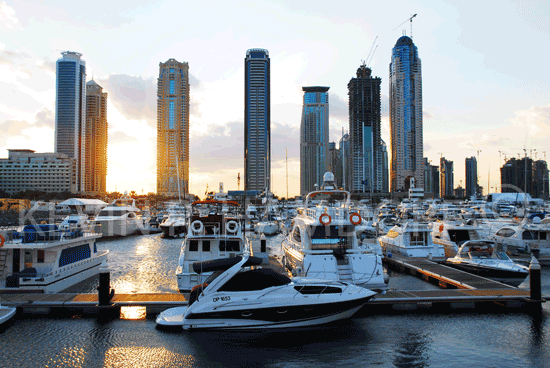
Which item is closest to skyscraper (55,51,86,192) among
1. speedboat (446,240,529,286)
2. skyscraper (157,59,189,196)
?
skyscraper (157,59,189,196)

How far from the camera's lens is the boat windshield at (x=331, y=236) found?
18188 millimetres

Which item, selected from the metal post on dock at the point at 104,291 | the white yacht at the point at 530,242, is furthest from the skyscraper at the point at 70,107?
the white yacht at the point at 530,242

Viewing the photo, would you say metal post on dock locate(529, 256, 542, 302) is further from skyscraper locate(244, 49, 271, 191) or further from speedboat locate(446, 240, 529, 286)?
skyscraper locate(244, 49, 271, 191)

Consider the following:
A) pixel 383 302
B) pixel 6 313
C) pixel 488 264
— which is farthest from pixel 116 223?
pixel 488 264

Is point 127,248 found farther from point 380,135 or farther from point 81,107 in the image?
point 380,135

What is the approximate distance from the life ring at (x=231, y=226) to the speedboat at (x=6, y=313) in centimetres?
912

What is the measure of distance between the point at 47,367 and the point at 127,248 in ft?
92.1

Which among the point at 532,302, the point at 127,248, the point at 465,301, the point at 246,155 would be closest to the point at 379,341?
the point at 465,301

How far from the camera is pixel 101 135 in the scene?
18925 centimetres

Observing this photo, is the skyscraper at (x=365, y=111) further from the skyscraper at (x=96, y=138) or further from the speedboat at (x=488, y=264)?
the speedboat at (x=488, y=264)

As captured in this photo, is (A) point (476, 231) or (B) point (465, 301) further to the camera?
(A) point (476, 231)

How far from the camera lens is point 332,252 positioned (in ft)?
56.5

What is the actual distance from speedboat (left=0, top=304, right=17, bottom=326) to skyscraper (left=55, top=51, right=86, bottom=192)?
17471cm

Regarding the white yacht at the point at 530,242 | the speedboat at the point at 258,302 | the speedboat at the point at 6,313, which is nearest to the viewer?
the speedboat at the point at 258,302
